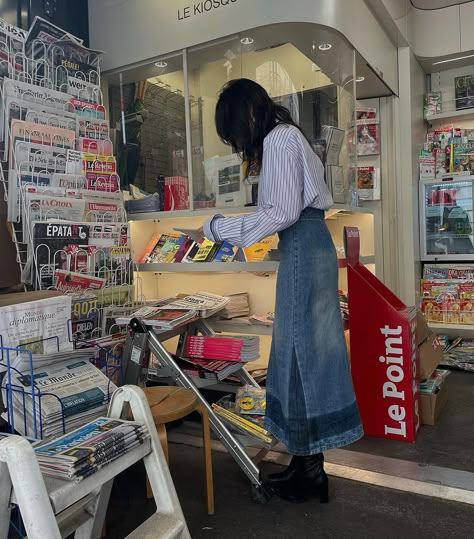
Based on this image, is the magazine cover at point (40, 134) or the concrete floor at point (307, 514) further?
the magazine cover at point (40, 134)

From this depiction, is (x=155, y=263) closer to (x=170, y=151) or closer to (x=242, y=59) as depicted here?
(x=170, y=151)

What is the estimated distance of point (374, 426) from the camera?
2.45 m

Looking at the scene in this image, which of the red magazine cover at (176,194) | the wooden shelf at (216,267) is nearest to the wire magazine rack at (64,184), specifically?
the wooden shelf at (216,267)

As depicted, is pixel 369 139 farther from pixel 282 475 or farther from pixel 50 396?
pixel 50 396

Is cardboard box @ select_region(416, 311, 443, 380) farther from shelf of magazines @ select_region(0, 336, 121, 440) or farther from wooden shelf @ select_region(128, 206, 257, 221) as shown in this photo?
shelf of magazines @ select_region(0, 336, 121, 440)

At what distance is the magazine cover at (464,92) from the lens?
4.19 m

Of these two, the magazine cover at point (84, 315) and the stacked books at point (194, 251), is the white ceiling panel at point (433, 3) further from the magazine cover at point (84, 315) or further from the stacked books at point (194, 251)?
the magazine cover at point (84, 315)

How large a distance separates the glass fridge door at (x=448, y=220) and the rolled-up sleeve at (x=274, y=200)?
2.83m

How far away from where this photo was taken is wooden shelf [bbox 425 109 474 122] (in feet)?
13.5

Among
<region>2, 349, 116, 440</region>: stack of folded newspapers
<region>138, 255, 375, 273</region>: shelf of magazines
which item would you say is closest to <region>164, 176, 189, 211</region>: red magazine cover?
<region>138, 255, 375, 273</region>: shelf of magazines

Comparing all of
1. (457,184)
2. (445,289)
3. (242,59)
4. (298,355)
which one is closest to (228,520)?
(298,355)

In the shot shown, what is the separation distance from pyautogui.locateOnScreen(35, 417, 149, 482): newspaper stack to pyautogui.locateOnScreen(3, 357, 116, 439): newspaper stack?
269 millimetres

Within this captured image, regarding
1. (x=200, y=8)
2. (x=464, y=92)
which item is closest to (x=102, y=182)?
(x=200, y=8)

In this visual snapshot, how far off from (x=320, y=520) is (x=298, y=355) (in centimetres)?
59
